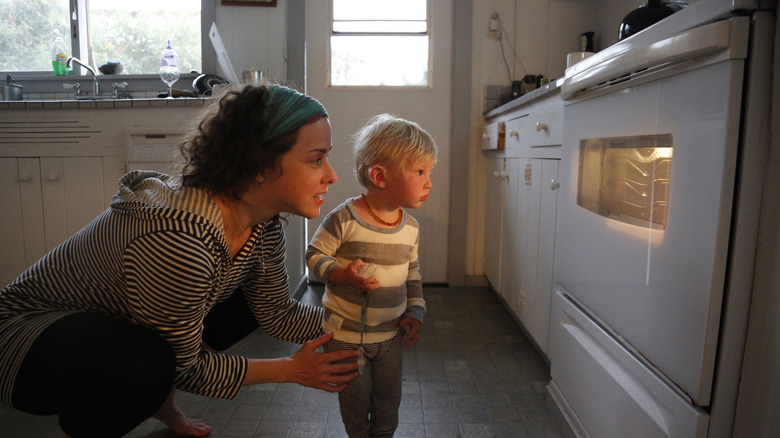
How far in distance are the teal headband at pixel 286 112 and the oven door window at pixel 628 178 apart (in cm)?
66

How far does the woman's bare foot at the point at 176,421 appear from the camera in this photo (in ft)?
4.38

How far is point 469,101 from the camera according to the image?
2.88 m

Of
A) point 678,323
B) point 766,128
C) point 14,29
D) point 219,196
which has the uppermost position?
point 14,29

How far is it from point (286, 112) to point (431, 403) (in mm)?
1098

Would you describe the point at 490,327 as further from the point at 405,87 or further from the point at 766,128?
the point at 766,128

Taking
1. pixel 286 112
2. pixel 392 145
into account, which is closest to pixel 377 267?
pixel 392 145

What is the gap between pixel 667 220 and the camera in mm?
869

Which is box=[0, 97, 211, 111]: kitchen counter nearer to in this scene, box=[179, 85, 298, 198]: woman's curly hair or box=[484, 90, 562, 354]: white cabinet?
box=[179, 85, 298, 198]: woman's curly hair

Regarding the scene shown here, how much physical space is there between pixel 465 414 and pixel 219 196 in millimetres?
1041

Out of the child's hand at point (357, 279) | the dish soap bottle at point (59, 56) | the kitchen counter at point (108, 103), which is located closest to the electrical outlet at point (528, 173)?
the child's hand at point (357, 279)

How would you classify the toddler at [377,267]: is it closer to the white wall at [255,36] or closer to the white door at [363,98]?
the white door at [363,98]

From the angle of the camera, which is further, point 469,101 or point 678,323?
point 469,101

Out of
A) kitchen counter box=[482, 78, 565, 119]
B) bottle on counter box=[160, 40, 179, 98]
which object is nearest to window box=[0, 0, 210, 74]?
bottle on counter box=[160, 40, 179, 98]

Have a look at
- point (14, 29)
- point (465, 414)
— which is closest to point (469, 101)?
point (465, 414)
